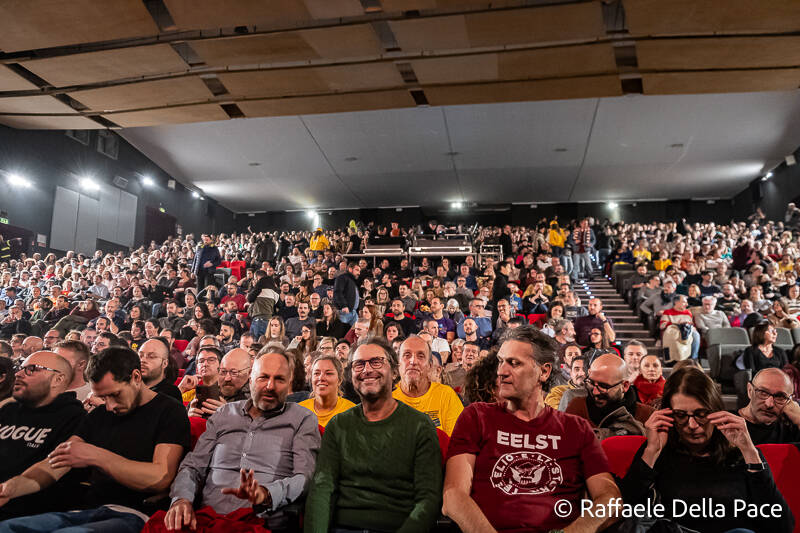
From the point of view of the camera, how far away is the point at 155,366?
283 centimetres

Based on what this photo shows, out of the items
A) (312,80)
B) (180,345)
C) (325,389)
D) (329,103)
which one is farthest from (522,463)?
(329,103)

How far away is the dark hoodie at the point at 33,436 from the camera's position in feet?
6.86

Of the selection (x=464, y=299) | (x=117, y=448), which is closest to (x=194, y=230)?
(x=464, y=299)

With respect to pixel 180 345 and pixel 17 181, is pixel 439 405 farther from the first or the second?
pixel 17 181

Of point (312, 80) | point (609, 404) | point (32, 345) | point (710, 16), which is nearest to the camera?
point (609, 404)

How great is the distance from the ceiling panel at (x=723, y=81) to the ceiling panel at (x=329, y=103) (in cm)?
358

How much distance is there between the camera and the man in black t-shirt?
1.95 m

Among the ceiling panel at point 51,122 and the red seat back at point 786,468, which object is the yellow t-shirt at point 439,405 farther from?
the ceiling panel at point 51,122

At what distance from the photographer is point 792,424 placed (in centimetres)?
231

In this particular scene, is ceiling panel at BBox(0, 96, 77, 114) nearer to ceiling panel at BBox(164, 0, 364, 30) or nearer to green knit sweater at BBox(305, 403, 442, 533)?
ceiling panel at BBox(164, 0, 364, 30)

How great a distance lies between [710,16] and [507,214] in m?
11.1

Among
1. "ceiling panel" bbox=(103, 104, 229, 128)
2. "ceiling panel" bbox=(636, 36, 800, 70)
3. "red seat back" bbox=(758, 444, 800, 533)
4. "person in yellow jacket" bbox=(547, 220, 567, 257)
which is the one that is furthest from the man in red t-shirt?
"person in yellow jacket" bbox=(547, 220, 567, 257)

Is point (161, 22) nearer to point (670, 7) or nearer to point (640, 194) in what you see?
point (670, 7)

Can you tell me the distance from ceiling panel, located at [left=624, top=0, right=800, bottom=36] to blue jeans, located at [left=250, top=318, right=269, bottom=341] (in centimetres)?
552
